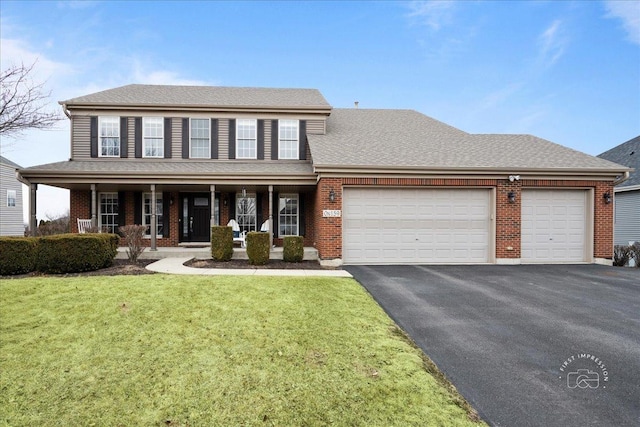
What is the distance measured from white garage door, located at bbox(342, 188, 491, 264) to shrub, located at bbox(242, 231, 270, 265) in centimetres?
278

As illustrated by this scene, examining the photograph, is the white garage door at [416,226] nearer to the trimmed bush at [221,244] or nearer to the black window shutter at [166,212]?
the trimmed bush at [221,244]

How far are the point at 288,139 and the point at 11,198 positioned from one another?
2117 centimetres

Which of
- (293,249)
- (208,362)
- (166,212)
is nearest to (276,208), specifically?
(293,249)

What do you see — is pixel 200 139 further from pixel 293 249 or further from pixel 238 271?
pixel 238 271

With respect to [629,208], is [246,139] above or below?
above

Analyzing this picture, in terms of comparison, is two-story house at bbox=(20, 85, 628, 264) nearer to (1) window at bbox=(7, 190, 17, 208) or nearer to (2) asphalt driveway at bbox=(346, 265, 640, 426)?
(2) asphalt driveway at bbox=(346, 265, 640, 426)

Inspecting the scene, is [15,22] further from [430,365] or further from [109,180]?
[430,365]

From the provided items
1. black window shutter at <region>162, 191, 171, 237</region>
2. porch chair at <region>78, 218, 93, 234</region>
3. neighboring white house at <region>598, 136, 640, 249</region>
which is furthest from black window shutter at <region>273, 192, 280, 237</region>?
neighboring white house at <region>598, 136, 640, 249</region>

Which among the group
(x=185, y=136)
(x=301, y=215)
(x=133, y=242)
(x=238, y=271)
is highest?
(x=185, y=136)

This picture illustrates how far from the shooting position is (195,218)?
14562 millimetres

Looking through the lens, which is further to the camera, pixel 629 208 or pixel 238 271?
pixel 629 208

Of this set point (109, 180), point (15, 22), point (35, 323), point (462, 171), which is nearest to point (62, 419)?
point (35, 323)

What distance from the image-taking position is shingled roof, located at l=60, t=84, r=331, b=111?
46.0ft

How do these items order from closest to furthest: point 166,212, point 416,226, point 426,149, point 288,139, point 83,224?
point 416,226 → point 426,149 → point 83,224 → point 166,212 → point 288,139
